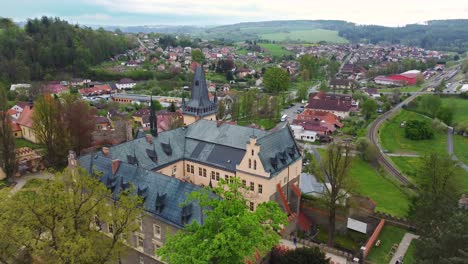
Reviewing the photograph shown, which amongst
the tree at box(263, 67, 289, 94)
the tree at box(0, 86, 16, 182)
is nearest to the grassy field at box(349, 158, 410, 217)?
the tree at box(0, 86, 16, 182)

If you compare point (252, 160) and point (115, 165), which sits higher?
point (252, 160)

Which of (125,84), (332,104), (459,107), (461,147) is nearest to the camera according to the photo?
(461,147)

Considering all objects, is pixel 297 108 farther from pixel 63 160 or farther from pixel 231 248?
pixel 231 248

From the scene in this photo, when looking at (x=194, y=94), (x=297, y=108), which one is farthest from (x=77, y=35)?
(x=194, y=94)

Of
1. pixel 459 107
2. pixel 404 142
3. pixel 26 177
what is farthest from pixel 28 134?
pixel 459 107

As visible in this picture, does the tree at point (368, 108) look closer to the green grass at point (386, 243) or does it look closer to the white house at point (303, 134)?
the white house at point (303, 134)

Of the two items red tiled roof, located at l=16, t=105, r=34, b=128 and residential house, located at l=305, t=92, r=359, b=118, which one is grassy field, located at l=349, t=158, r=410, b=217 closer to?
residential house, located at l=305, t=92, r=359, b=118

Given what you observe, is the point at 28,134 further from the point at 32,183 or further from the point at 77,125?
the point at 32,183
